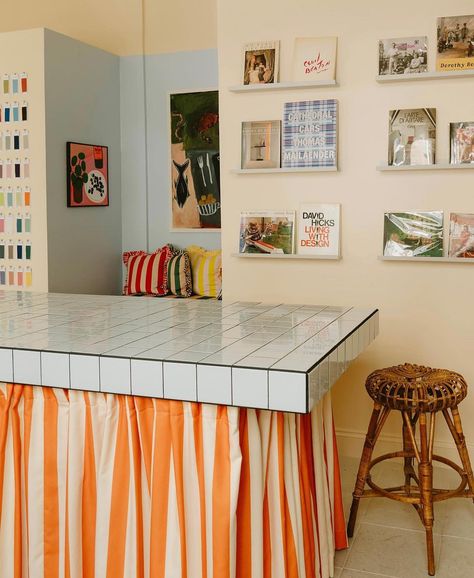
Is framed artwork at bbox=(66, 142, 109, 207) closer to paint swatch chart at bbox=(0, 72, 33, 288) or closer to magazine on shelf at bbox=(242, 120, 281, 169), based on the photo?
paint swatch chart at bbox=(0, 72, 33, 288)

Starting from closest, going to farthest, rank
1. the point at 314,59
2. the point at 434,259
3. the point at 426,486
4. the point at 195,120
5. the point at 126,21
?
the point at 426,486 < the point at 434,259 < the point at 314,59 < the point at 195,120 < the point at 126,21

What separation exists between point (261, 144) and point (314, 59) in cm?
49

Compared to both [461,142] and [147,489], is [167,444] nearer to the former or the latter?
[147,489]

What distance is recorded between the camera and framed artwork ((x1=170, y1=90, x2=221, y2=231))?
5.77 metres

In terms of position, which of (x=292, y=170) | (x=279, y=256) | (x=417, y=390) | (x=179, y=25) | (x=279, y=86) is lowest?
(x=417, y=390)

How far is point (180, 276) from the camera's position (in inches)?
224

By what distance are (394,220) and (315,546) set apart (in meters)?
1.82

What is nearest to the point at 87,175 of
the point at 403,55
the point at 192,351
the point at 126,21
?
the point at 126,21

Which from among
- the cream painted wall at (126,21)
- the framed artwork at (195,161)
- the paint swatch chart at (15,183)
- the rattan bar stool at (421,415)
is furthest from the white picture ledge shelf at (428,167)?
the paint swatch chart at (15,183)

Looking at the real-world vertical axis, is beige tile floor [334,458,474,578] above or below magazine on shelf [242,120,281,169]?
below

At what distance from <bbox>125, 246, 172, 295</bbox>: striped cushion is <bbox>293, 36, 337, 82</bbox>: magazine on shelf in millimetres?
2226

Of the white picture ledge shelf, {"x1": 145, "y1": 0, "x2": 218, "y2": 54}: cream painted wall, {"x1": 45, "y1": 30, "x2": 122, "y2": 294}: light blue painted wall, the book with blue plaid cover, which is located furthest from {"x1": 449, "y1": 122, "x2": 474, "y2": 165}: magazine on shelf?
{"x1": 45, "y1": 30, "x2": 122, "y2": 294}: light blue painted wall

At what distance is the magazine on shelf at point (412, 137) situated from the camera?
12.2 feet

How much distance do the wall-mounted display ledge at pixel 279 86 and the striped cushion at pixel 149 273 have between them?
203cm
